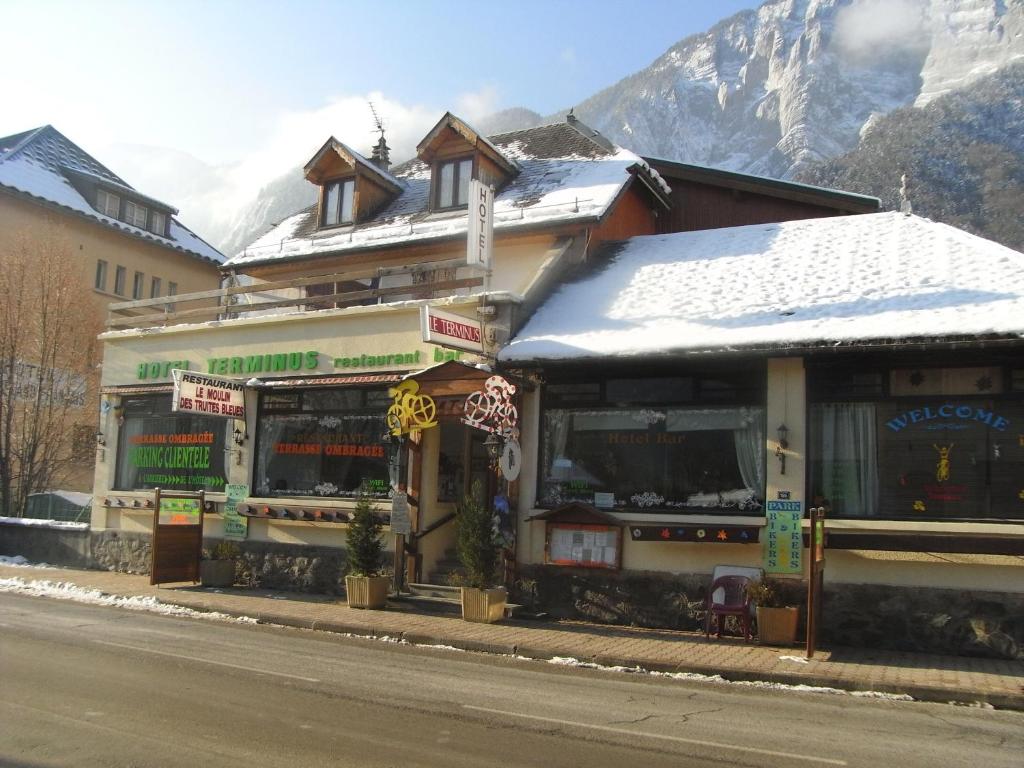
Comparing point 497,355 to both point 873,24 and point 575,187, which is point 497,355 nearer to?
point 575,187

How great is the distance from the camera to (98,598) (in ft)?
51.2

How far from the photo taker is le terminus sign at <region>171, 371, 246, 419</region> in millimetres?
16828

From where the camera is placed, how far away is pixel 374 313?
16.9m

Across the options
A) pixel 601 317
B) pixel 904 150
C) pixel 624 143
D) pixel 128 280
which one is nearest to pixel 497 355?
pixel 601 317

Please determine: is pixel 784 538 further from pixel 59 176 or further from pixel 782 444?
pixel 59 176

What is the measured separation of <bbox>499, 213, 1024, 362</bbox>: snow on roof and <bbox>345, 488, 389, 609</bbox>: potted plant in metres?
3.41

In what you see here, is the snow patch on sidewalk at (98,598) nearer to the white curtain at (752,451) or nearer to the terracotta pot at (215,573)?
the terracotta pot at (215,573)

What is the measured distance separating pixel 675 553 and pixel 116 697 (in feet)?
25.8

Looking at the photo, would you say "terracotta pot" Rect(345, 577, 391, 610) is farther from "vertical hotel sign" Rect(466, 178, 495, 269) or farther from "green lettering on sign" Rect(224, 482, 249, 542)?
"vertical hotel sign" Rect(466, 178, 495, 269)

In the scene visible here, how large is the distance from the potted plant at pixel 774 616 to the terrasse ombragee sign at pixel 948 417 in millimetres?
2665

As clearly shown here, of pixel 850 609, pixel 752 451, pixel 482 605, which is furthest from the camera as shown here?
pixel 482 605

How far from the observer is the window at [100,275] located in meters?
36.1

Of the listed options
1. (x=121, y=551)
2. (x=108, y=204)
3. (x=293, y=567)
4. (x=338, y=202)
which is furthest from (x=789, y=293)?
(x=108, y=204)

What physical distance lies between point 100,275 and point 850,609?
32127mm
